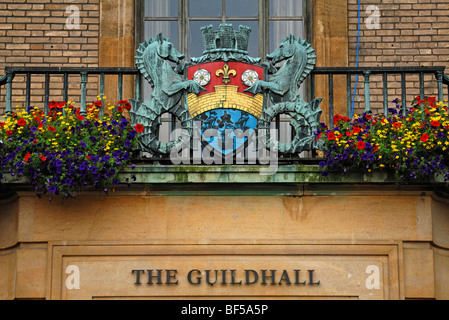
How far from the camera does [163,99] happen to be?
11375 millimetres

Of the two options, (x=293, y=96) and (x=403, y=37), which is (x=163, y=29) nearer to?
(x=293, y=96)

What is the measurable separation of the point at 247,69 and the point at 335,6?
2301 millimetres

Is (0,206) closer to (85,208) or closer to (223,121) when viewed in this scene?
(85,208)

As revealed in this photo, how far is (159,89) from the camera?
11.4 m

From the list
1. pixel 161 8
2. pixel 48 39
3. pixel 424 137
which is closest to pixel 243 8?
pixel 161 8

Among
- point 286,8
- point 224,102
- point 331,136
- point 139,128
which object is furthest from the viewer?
point 286,8

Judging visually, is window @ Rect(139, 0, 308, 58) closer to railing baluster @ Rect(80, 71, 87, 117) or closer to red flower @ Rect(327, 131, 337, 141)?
railing baluster @ Rect(80, 71, 87, 117)

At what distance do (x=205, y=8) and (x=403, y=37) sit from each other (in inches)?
91.5

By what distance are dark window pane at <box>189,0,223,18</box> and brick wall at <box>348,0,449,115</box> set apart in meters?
1.53

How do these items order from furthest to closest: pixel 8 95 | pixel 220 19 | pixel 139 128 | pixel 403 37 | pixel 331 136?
pixel 220 19 < pixel 403 37 < pixel 8 95 < pixel 139 128 < pixel 331 136

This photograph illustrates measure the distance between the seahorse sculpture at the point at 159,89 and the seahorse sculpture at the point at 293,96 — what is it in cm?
70

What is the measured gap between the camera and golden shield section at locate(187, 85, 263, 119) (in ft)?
37.3

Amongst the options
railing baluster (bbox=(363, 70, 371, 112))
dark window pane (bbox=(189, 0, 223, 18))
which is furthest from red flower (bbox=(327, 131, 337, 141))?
dark window pane (bbox=(189, 0, 223, 18))
